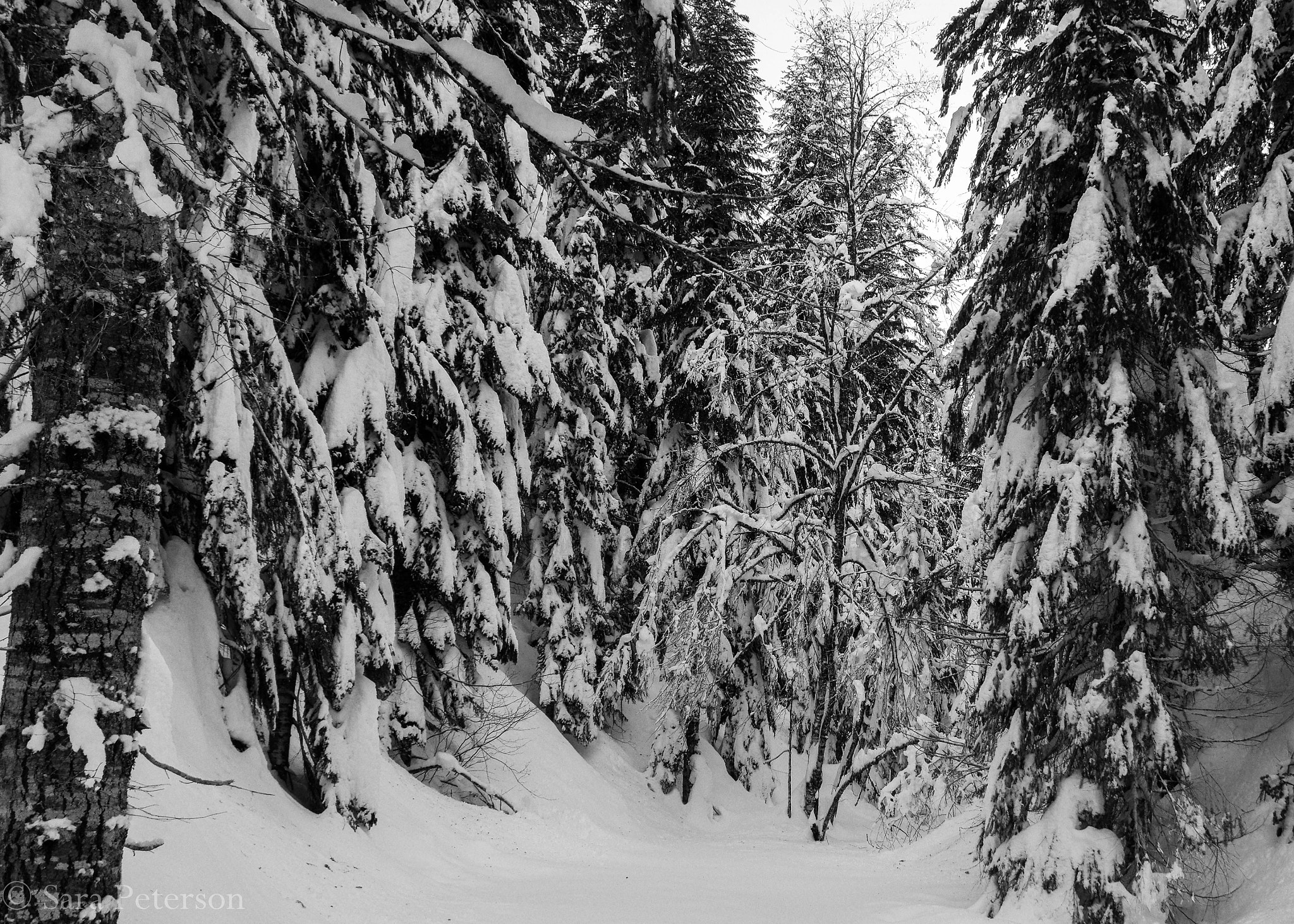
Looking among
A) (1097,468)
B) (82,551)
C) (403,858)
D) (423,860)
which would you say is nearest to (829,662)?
(1097,468)

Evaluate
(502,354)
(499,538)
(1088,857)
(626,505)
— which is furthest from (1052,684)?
(626,505)

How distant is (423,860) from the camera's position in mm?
7281

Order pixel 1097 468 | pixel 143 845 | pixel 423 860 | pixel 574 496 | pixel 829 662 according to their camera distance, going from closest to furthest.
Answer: pixel 143 845
pixel 1097 468
pixel 423 860
pixel 829 662
pixel 574 496

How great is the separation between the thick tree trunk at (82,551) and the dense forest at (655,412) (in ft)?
0.04

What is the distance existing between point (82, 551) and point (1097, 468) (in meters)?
6.53

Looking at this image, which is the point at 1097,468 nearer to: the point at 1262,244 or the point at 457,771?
the point at 1262,244

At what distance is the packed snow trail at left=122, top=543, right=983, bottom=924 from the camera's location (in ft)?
14.5

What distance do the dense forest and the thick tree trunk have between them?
1 cm

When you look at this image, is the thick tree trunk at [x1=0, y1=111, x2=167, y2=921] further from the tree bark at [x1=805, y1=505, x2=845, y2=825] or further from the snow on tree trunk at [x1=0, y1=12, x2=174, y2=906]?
the tree bark at [x1=805, y1=505, x2=845, y2=825]

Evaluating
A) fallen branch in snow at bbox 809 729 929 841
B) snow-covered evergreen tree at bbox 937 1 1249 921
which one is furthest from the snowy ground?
snow-covered evergreen tree at bbox 937 1 1249 921

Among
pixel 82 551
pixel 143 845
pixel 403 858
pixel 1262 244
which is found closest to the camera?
pixel 82 551

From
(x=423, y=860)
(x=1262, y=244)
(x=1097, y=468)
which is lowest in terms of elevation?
(x=423, y=860)

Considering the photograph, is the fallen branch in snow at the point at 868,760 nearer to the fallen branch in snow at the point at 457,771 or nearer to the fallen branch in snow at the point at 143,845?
the fallen branch in snow at the point at 457,771

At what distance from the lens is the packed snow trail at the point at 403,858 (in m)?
4.43
